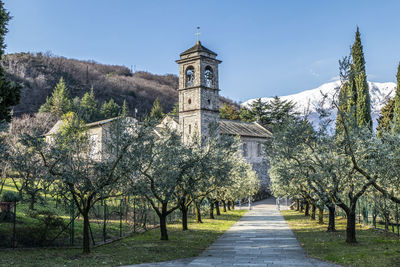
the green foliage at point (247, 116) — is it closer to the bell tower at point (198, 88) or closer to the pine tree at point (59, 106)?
the pine tree at point (59, 106)

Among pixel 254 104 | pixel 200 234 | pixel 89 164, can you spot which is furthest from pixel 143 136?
pixel 254 104

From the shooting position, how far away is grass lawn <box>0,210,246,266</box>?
11.6 m

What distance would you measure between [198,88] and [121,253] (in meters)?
27.6

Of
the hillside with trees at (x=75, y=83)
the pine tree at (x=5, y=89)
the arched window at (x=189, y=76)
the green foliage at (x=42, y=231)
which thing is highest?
the hillside with trees at (x=75, y=83)

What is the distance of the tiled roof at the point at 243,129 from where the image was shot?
56.2 meters

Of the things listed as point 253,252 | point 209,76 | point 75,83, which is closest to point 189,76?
point 209,76

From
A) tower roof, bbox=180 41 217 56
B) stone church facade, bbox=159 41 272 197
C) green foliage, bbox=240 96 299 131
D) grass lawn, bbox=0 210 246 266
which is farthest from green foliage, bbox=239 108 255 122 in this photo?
grass lawn, bbox=0 210 246 266

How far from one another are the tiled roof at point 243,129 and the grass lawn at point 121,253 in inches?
1471

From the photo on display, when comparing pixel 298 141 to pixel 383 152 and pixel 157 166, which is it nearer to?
pixel 383 152

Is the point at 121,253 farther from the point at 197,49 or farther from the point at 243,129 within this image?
the point at 243,129

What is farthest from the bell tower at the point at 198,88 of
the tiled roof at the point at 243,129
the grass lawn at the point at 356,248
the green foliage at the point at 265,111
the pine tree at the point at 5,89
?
the green foliage at the point at 265,111

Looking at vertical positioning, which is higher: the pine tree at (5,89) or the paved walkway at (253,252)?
the pine tree at (5,89)

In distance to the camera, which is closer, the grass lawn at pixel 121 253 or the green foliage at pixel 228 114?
the grass lawn at pixel 121 253

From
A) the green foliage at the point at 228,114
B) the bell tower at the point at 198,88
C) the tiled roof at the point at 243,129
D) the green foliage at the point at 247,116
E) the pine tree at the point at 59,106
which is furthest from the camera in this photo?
the green foliage at the point at 228,114
